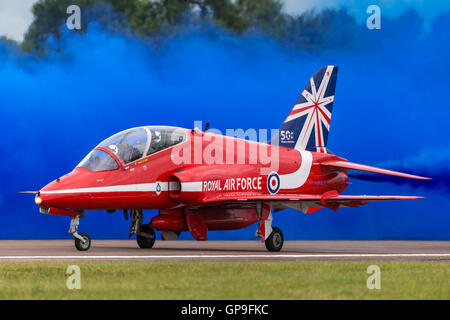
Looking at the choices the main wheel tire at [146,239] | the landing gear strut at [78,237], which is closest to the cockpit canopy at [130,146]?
the landing gear strut at [78,237]

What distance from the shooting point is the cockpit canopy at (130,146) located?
19750 millimetres

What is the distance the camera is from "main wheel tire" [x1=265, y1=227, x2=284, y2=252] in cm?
2017

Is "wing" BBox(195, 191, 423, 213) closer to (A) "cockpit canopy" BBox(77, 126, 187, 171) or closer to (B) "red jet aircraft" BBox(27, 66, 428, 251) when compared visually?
(B) "red jet aircraft" BBox(27, 66, 428, 251)

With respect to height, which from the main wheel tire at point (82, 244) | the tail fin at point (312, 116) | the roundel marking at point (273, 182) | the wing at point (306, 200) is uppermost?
the tail fin at point (312, 116)

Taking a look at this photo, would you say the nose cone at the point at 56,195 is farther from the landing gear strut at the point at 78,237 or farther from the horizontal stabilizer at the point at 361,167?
the horizontal stabilizer at the point at 361,167

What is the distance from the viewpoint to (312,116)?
82.3 feet

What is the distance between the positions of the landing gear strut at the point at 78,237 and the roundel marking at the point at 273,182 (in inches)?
207

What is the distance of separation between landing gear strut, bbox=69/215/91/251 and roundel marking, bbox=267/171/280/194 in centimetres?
526

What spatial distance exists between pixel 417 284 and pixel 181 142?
35.4 feet

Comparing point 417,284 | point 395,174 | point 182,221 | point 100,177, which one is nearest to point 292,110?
point 395,174

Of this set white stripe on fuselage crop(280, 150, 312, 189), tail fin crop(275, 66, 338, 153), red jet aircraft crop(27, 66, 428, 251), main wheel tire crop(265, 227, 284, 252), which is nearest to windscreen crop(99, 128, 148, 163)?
red jet aircraft crop(27, 66, 428, 251)

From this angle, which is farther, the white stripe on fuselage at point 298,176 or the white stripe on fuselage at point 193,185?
the white stripe on fuselage at point 298,176

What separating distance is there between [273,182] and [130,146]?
174 inches

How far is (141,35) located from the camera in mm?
29562
